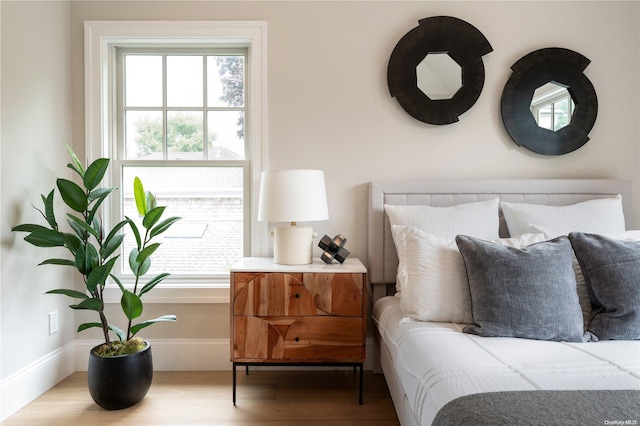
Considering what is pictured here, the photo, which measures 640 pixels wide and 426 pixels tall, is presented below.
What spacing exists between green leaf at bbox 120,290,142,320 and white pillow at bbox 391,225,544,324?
140cm

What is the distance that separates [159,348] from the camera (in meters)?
2.76

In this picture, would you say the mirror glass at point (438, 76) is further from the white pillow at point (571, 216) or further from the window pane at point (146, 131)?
the window pane at point (146, 131)

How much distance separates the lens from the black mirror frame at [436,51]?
2.70 m

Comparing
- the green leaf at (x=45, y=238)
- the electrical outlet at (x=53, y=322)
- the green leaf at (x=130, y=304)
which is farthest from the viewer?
the electrical outlet at (x=53, y=322)

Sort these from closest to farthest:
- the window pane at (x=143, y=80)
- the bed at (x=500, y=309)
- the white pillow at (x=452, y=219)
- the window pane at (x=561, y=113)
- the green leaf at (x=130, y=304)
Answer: the bed at (x=500, y=309) < the green leaf at (x=130, y=304) < the white pillow at (x=452, y=219) < the window pane at (x=561, y=113) < the window pane at (x=143, y=80)

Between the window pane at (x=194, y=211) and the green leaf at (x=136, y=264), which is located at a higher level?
the window pane at (x=194, y=211)

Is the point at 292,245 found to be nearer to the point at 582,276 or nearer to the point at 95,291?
the point at 95,291

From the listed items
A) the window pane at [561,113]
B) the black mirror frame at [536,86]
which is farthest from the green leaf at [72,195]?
the window pane at [561,113]

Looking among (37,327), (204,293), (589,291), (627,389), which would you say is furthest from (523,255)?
(37,327)

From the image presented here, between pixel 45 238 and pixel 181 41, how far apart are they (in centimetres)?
146

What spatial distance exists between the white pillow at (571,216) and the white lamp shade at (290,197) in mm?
1123

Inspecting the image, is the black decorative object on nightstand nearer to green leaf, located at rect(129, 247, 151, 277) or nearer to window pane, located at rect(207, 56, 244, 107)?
green leaf, located at rect(129, 247, 151, 277)

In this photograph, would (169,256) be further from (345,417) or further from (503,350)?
(503,350)

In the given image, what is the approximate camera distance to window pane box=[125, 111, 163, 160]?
2877 millimetres
